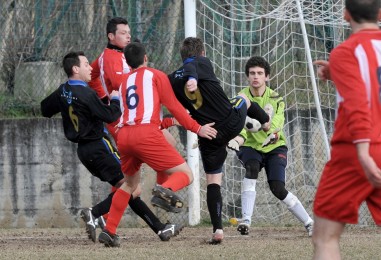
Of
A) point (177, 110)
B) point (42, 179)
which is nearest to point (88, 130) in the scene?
point (177, 110)

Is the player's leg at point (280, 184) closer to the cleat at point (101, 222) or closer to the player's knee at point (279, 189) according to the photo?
the player's knee at point (279, 189)

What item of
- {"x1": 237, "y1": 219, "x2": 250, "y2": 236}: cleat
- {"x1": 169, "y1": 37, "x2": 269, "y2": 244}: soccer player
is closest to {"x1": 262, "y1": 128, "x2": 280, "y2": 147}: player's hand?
{"x1": 237, "y1": 219, "x2": 250, "y2": 236}: cleat

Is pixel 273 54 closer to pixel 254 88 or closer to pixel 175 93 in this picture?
pixel 254 88

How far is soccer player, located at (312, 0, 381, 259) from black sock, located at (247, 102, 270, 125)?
13.3ft

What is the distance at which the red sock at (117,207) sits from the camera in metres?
8.54

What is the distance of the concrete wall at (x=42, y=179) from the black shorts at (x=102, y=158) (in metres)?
2.78

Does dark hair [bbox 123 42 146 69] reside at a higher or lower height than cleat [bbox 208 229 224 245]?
higher

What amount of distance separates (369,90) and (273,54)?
284 inches

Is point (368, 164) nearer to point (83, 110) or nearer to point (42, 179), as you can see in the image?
point (83, 110)

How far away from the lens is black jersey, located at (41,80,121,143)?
28.9 ft

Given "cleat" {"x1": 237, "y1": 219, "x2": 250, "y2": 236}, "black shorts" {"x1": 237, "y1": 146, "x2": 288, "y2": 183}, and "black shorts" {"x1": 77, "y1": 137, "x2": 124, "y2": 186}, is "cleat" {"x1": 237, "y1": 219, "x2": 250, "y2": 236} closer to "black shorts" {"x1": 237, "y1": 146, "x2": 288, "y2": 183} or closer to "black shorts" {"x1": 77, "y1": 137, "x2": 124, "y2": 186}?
"black shorts" {"x1": 237, "y1": 146, "x2": 288, "y2": 183}

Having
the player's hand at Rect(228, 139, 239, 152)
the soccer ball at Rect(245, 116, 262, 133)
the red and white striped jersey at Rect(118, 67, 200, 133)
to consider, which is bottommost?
the player's hand at Rect(228, 139, 239, 152)

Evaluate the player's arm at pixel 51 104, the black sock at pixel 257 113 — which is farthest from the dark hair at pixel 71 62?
the black sock at pixel 257 113

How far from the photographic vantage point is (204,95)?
866cm
